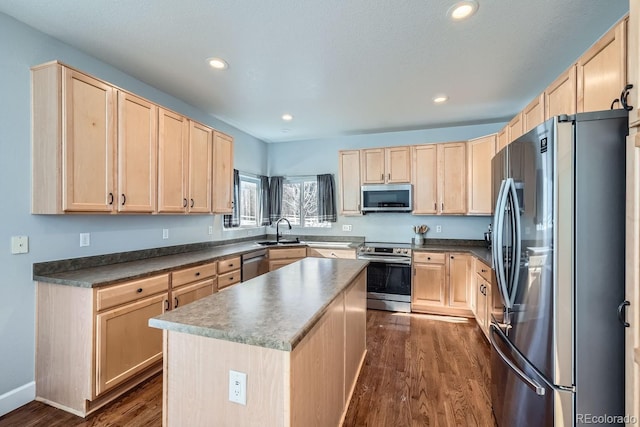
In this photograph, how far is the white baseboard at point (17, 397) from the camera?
6.17ft

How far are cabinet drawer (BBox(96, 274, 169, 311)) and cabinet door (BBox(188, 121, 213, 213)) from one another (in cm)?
91

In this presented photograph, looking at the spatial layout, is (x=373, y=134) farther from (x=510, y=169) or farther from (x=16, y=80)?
(x=16, y=80)

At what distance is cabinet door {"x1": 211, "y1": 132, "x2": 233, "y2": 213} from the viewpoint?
3.42 m

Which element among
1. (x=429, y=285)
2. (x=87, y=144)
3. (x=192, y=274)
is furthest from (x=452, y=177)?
(x=87, y=144)

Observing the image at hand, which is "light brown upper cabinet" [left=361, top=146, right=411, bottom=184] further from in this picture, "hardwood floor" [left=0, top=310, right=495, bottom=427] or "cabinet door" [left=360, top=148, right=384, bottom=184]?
"hardwood floor" [left=0, top=310, right=495, bottom=427]

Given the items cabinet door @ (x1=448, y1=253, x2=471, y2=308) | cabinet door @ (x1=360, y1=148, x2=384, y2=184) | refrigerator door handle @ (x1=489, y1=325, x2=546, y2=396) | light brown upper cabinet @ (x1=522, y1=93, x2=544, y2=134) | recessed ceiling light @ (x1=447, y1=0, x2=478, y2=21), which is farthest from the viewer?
cabinet door @ (x1=360, y1=148, x2=384, y2=184)

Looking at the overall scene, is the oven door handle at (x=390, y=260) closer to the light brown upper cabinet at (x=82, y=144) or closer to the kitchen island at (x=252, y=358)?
the kitchen island at (x=252, y=358)

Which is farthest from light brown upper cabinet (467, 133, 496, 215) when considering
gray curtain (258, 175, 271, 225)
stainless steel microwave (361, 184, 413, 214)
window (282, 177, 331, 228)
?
gray curtain (258, 175, 271, 225)

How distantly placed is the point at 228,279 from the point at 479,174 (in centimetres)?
343

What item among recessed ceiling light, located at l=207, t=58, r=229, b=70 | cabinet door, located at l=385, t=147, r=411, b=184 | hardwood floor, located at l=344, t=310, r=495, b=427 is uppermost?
recessed ceiling light, located at l=207, t=58, r=229, b=70

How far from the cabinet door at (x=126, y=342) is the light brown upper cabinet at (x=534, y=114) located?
339 cm

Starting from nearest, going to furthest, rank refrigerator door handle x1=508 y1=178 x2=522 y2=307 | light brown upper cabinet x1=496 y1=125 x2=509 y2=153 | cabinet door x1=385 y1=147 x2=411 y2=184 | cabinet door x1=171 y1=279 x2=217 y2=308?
A: refrigerator door handle x1=508 y1=178 x2=522 y2=307, cabinet door x1=171 y1=279 x2=217 y2=308, light brown upper cabinet x1=496 y1=125 x2=509 y2=153, cabinet door x1=385 y1=147 x2=411 y2=184

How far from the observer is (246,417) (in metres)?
1.09

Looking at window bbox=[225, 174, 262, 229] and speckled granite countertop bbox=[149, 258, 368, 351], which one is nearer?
speckled granite countertop bbox=[149, 258, 368, 351]
